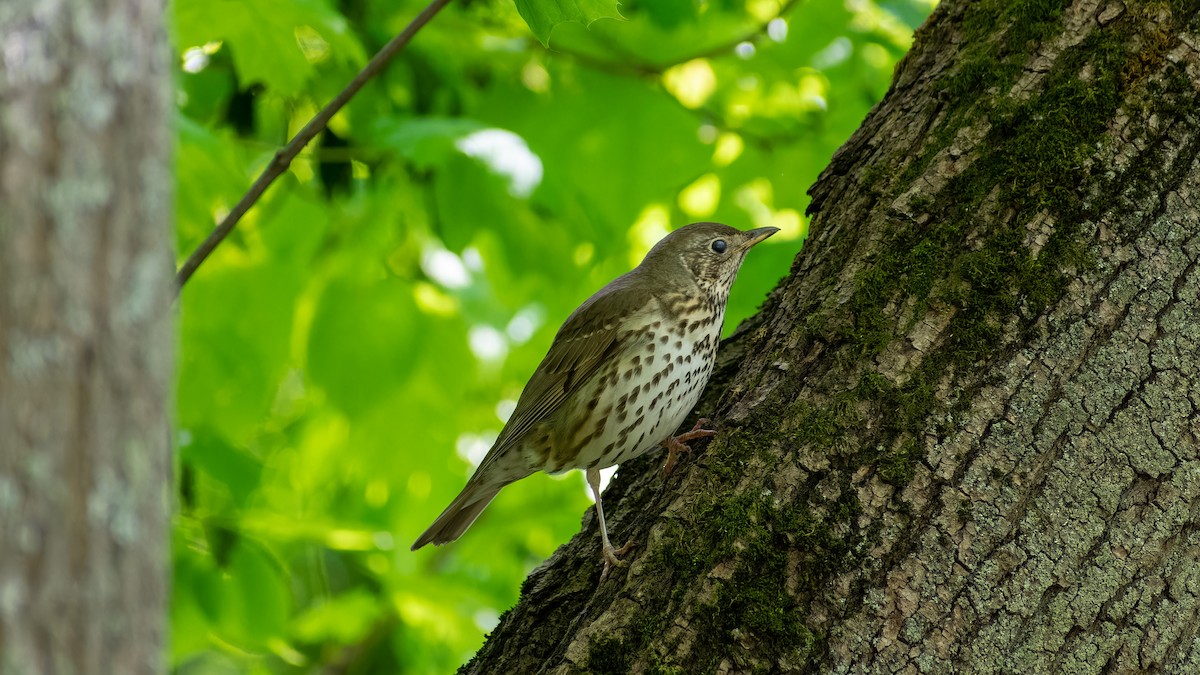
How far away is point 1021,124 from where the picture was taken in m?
2.83

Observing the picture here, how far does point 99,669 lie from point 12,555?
0.14 metres

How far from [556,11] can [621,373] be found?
1.73 m

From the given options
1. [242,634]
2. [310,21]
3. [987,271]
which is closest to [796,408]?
[987,271]

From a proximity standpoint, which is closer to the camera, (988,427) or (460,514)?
(988,427)

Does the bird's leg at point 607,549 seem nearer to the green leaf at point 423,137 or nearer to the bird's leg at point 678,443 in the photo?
the bird's leg at point 678,443

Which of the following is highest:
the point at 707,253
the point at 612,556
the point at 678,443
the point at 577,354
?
the point at 707,253

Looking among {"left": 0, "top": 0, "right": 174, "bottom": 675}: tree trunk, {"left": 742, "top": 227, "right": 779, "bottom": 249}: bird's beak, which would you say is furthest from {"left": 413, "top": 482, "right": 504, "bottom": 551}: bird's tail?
{"left": 0, "top": 0, "right": 174, "bottom": 675}: tree trunk

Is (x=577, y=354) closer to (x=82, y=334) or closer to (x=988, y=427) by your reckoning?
(x=988, y=427)

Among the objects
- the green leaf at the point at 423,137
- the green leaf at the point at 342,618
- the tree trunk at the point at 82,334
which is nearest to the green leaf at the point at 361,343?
the green leaf at the point at 423,137

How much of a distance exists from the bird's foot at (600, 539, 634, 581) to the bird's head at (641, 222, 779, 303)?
5.09 ft

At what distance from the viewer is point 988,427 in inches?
100

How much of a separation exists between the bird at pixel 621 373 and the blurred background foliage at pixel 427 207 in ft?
1.16

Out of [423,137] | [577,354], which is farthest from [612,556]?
[423,137]

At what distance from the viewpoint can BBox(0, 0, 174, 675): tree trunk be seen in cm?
104
